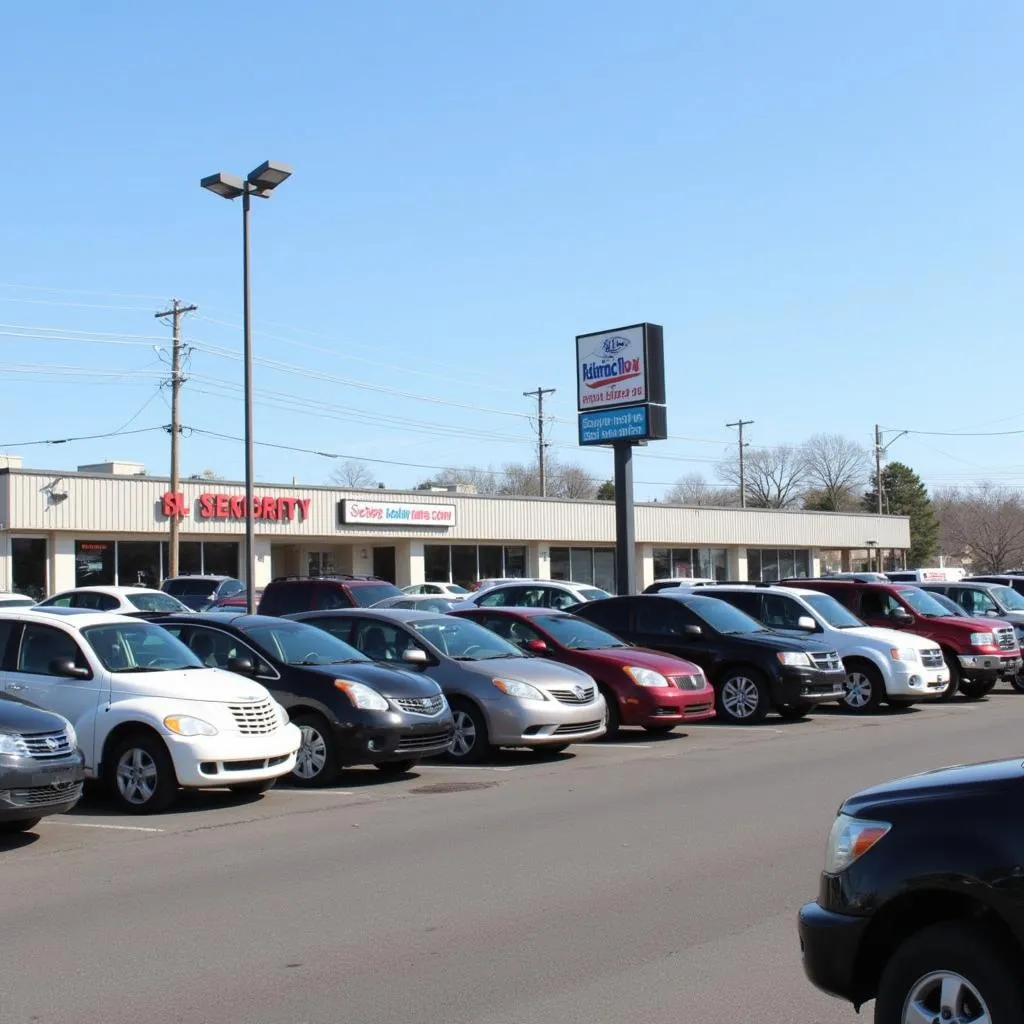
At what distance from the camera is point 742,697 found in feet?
60.3

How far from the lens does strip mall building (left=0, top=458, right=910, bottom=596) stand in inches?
1609

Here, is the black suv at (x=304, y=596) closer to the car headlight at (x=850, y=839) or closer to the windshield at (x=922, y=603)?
the windshield at (x=922, y=603)

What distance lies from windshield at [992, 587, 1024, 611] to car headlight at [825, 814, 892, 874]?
22.5 m

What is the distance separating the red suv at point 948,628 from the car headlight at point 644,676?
293 inches

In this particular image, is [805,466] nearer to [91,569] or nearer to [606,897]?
[91,569]

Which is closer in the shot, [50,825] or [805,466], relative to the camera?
[50,825]

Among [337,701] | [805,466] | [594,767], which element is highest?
[805,466]

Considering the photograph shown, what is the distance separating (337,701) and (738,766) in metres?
4.31

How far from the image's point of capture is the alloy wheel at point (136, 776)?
11352mm

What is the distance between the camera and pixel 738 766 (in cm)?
1388

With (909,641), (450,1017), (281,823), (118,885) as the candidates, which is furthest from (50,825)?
(909,641)

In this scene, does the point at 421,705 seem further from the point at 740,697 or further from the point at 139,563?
the point at 139,563

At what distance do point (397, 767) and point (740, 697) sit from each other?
6.19 meters

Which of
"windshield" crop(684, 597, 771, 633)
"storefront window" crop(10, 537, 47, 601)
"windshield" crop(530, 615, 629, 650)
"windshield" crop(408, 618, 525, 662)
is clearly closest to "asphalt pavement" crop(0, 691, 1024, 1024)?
"windshield" crop(408, 618, 525, 662)
